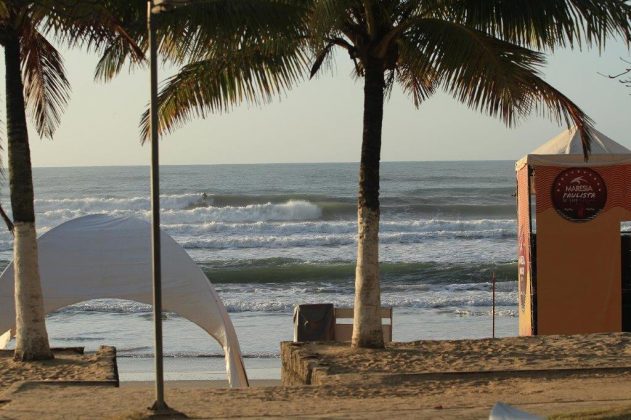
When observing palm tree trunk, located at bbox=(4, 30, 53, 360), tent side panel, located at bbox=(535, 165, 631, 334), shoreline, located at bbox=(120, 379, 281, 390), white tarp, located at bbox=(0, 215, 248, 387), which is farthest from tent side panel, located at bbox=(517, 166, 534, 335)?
palm tree trunk, located at bbox=(4, 30, 53, 360)

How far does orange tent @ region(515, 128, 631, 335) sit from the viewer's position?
1364 cm

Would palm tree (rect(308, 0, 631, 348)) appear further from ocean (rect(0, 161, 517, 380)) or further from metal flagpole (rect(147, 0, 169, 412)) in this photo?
ocean (rect(0, 161, 517, 380))

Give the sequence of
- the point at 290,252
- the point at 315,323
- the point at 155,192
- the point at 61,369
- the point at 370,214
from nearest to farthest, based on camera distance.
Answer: the point at 155,192 → the point at 61,369 → the point at 370,214 → the point at 315,323 → the point at 290,252

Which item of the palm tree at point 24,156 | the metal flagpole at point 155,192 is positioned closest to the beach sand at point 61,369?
the palm tree at point 24,156

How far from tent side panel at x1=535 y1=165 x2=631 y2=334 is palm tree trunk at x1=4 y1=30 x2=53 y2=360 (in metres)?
6.22

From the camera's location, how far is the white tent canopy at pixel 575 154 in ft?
44.5

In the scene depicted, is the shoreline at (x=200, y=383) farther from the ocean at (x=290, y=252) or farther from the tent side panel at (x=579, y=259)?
the tent side panel at (x=579, y=259)

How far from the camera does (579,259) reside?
13703mm

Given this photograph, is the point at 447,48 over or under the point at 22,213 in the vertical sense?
over

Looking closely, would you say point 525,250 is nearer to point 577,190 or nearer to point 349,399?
point 577,190

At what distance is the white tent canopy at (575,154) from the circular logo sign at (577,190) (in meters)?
0.14

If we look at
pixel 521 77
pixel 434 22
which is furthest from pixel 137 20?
pixel 521 77

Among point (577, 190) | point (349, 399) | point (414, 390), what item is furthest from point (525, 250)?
point (349, 399)

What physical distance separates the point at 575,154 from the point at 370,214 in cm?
319
